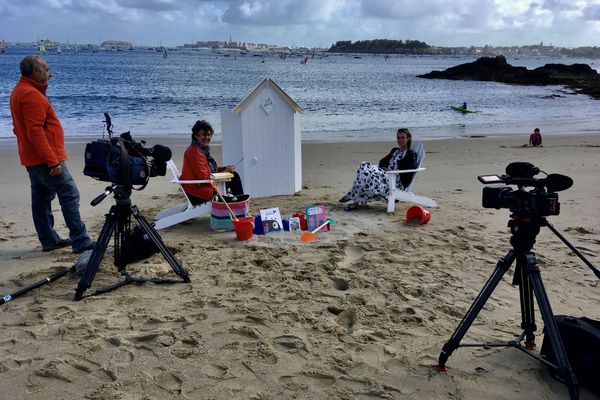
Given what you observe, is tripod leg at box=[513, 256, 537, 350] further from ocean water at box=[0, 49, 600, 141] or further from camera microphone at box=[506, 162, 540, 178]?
ocean water at box=[0, 49, 600, 141]

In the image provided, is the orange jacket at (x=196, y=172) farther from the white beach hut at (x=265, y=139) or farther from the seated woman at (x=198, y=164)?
the white beach hut at (x=265, y=139)

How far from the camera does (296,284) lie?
4.01 m

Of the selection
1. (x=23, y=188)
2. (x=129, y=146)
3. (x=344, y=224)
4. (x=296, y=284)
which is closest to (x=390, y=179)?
(x=344, y=224)

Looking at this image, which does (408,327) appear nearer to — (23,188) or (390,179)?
(390,179)

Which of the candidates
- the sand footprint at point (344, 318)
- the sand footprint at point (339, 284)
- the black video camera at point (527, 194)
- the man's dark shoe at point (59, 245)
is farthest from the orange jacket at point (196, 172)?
the black video camera at point (527, 194)

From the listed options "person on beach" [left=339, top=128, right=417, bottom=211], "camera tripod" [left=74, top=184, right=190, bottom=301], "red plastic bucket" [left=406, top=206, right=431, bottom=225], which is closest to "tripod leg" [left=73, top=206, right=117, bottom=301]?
"camera tripod" [left=74, top=184, right=190, bottom=301]

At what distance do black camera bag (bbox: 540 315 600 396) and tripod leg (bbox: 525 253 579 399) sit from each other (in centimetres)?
20

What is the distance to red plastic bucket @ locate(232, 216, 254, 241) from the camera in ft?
16.5

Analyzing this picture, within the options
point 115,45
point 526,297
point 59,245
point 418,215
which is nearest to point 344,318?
point 526,297

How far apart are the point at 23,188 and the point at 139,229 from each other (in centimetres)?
405

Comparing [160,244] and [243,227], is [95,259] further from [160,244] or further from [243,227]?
[243,227]

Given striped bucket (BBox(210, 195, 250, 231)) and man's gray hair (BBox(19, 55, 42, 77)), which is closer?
man's gray hair (BBox(19, 55, 42, 77))

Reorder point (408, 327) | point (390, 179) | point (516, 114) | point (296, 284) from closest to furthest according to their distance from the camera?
point (408, 327)
point (296, 284)
point (390, 179)
point (516, 114)

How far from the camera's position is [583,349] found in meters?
2.68
